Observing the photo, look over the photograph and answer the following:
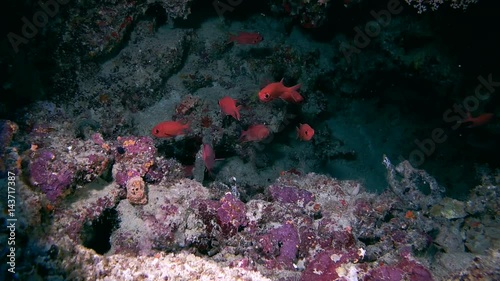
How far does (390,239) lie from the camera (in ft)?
13.3

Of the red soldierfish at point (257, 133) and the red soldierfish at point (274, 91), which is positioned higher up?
the red soldierfish at point (274, 91)

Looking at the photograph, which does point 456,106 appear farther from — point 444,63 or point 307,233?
point 307,233

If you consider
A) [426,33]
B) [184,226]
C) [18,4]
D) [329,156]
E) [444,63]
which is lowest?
[329,156]

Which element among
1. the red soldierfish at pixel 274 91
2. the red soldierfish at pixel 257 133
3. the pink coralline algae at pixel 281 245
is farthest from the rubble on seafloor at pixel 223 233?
the red soldierfish at pixel 274 91

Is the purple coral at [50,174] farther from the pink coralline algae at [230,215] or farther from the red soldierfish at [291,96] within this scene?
the red soldierfish at [291,96]

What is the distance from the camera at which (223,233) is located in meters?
3.60

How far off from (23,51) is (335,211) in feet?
20.3

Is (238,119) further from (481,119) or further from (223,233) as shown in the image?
(481,119)

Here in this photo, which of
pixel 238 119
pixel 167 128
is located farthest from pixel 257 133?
pixel 167 128

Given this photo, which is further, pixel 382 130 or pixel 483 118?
pixel 382 130

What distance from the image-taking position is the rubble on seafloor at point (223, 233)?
262 centimetres

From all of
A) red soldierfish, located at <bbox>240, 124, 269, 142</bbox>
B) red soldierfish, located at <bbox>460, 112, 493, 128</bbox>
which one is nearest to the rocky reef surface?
red soldierfish, located at <bbox>240, 124, 269, 142</bbox>

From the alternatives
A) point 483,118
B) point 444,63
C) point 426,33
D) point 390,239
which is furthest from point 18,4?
point 483,118

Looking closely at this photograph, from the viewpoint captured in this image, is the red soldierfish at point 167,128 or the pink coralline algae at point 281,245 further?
the red soldierfish at point 167,128
